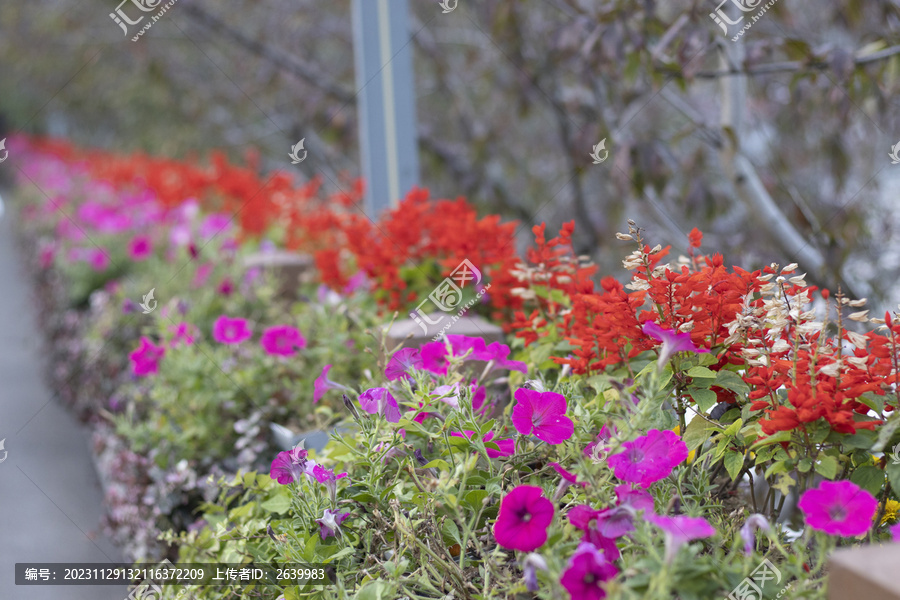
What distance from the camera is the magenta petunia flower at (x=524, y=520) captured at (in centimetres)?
87

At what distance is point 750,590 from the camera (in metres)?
0.85

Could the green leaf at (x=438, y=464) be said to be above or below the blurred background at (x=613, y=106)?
below

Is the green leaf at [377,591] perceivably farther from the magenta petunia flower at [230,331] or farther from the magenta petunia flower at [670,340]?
the magenta petunia flower at [230,331]

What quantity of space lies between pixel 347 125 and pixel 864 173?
3.40 meters

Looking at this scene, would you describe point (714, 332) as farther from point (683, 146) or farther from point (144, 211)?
point (144, 211)

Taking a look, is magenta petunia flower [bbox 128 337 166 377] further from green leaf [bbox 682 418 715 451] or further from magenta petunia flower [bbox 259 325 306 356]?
green leaf [bbox 682 418 715 451]

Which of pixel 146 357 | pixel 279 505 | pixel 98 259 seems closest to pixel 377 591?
pixel 279 505

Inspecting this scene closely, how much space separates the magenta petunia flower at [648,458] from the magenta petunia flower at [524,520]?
12cm

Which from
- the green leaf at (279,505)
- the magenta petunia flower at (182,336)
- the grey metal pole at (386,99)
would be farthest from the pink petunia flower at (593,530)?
the grey metal pole at (386,99)

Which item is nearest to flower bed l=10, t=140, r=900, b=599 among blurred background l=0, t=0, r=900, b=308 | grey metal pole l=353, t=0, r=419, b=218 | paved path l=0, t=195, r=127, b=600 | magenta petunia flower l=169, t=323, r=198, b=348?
magenta petunia flower l=169, t=323, r=198, b=348

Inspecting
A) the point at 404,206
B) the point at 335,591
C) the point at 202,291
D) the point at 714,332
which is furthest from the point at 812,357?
the point at 202,291

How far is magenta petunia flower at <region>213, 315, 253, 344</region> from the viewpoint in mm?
2109

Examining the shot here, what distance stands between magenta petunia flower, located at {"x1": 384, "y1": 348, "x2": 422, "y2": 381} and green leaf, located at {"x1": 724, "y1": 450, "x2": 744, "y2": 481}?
545 mm

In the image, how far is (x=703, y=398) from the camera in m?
1.14
